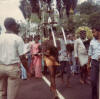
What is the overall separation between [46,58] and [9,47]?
1122 mm

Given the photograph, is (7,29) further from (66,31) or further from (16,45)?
(66,31)

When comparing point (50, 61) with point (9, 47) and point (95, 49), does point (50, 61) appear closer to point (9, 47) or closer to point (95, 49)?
point (95, 49)

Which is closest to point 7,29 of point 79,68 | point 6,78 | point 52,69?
point 6,78

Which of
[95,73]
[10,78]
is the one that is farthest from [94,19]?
[10,78]

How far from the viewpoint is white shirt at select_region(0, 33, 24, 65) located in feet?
9.27

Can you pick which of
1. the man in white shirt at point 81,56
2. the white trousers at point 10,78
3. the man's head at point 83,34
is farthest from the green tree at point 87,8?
the white trousers at point 10,78

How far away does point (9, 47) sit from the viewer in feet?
9.27

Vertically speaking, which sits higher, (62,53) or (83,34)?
(83,34)

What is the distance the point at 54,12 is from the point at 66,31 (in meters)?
0.34

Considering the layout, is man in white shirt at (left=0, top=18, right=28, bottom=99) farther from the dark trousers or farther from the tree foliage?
the tree foliage

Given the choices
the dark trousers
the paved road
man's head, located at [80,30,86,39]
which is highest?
man's head, located at [80,30,86,39]

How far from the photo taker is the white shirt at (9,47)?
2826mm

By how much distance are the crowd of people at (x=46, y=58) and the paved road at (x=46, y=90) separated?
94 mm

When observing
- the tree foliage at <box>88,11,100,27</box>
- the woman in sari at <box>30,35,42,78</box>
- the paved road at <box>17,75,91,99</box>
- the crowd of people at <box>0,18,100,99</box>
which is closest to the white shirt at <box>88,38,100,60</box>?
the crowd of people at <box>0,18,100,99</box>
